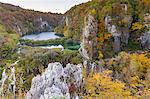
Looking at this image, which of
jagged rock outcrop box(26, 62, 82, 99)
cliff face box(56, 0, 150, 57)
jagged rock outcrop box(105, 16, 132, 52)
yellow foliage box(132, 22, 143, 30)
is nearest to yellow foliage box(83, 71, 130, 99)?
jagged rock outcrop box(26, 62, 82, 99)

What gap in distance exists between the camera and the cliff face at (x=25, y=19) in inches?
5418

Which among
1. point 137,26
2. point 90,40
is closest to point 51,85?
point 90,40

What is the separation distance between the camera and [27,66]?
6100 centimetres

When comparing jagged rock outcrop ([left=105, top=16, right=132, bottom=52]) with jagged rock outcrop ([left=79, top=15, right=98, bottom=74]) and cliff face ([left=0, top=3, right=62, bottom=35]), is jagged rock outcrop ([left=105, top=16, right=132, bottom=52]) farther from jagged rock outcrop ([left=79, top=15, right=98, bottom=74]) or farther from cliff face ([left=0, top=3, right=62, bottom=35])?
cliff face ([left=0, top=3, right=62, bottom=35])

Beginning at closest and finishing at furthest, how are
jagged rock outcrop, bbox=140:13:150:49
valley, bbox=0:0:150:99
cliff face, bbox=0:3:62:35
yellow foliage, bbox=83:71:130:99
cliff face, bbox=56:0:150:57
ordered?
1. yellow foliage, bbox=83:71:130:99
2. valley, bbox=0:0:150:99
3. jagged rock outcrop, bbox=140:13:150:49
4. cliff face, bbox=56:0:150:57
5. cliff face, bbox=0:3:62:35

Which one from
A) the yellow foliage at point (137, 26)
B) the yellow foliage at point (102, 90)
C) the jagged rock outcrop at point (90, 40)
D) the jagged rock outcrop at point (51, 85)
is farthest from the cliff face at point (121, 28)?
the jagged rock outcrop at point (51, 85)

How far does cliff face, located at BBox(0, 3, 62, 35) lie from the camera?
137625 millimetres

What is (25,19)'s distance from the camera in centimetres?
15750

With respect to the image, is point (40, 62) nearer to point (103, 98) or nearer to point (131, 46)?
point (131, 46)

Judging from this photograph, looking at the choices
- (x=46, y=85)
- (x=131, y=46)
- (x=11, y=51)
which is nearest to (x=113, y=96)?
(x=46, y=85)

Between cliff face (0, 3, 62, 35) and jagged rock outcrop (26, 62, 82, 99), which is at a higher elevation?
jagged rock outcrop (26, 62, 82, 99)

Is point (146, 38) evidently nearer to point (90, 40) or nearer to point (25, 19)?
point (90, 40)

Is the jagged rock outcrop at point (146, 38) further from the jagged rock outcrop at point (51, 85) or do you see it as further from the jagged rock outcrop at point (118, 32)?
the jagged rock outcrop at point (51, 85)

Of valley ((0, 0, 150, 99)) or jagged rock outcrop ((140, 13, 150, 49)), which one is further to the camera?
jagged rock outcrop ((140, 13, 150, 49))
